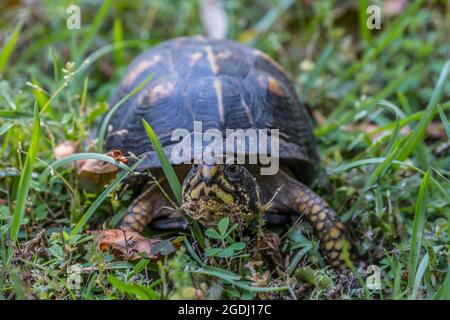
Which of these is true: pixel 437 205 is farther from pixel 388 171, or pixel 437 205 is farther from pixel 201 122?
pixel 201 122

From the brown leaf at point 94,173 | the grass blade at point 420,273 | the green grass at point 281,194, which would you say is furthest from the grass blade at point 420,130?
the brown leaf at point 94,173

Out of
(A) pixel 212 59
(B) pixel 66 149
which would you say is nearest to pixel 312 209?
(A) pixel 212 59

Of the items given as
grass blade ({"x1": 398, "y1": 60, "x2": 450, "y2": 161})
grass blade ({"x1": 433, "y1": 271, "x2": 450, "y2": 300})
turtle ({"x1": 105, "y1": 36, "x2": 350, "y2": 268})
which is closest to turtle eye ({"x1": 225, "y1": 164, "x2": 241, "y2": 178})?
turtle ({"x1": 105, "y1": 36, "x2": 350, "y2": 268})

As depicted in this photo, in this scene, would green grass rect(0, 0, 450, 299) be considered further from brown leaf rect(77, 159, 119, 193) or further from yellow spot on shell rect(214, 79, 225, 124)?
yellow spot on shell rect(214, 79, 225, 124)

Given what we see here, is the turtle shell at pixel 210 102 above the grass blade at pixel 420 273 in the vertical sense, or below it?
above

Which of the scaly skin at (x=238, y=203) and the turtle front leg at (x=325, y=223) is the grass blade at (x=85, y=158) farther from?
the turtle front leg at (x=325, y=223)
